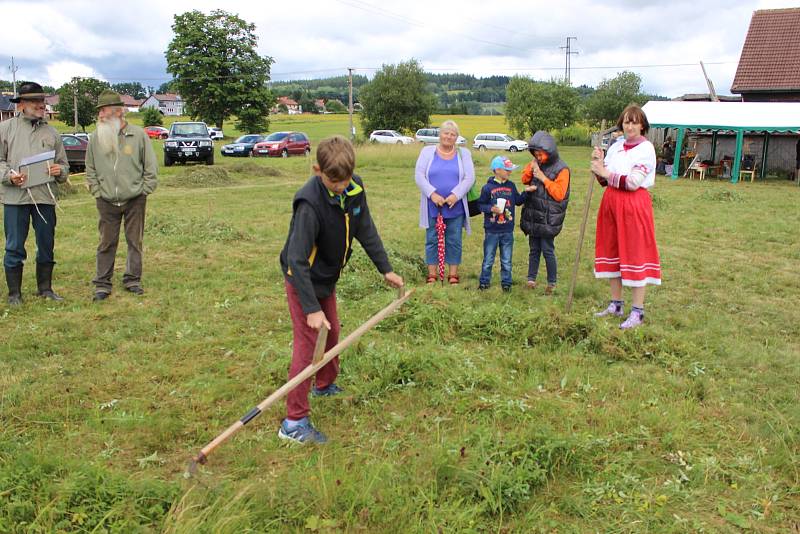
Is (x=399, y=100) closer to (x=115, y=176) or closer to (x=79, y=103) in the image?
(x=79, y=103)

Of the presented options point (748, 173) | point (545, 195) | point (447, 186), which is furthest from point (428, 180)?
point (748, 173)

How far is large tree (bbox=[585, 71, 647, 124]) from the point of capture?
48219 mm

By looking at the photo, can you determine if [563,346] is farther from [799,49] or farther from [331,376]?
[799,49]

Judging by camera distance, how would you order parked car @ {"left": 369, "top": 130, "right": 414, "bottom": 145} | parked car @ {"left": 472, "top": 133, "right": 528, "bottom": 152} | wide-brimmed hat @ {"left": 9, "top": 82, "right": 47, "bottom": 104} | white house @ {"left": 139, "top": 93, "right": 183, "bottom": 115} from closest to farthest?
1. wide-brimmed hat @ {"left": 9, "top": 82, "right": 47, "bottom": 104}
2. parked car @ {"left": 369, "top": 130, "right": 414, "bottom": 145}
3. parked car @ {"left": 472, "top": 133, "right": 528, "bottom": 152}
4. white house @ {"left": 139, "top": 93, "right": 183, "bottom": 115}

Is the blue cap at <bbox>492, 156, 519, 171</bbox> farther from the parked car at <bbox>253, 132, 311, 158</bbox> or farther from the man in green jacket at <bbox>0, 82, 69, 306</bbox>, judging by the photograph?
the parked car at <bbox>253, 132, 311, 158</bbox>

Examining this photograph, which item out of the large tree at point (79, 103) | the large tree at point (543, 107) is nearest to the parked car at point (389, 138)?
the large tree at point (543, 107)

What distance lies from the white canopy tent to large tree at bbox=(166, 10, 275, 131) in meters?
36.3

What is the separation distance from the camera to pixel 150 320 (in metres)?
5.80

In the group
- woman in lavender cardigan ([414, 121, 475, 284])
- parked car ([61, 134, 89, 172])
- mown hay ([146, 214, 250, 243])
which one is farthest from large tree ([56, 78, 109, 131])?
woman in lavender cardigan ([414, 121, 475, 284])

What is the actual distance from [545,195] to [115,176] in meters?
4.53

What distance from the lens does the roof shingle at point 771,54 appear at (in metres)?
29.4

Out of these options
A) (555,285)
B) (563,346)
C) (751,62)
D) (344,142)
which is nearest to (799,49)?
(751,62)

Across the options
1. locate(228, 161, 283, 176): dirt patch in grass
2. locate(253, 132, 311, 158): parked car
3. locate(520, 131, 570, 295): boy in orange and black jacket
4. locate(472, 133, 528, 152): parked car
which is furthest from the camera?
locate(472, 133, 528, 152): parked car

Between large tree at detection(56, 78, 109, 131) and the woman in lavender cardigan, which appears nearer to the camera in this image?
the woman in lavender cardigan
